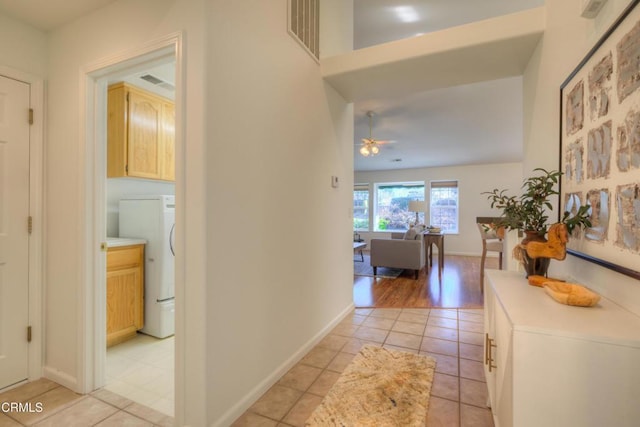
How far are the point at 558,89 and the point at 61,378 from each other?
11.4 feet

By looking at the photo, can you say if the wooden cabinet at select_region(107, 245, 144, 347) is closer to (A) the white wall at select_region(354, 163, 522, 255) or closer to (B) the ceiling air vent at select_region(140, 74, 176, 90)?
(B) the ceiling air vent at select_region(140, 74, 176, 90)

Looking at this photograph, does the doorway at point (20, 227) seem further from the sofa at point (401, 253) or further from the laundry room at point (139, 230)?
the sofa at point (401, 253)

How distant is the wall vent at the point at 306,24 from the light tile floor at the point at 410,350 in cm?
239

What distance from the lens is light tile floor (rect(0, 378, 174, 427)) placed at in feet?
5.14

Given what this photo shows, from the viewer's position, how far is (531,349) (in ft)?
2.90

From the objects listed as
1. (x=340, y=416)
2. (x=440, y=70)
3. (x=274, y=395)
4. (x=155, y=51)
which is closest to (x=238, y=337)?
(x=274, y=395)

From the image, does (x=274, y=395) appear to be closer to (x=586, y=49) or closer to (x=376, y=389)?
(x=376, y=389)

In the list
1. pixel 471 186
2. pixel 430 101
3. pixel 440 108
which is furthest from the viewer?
pixel 471 186

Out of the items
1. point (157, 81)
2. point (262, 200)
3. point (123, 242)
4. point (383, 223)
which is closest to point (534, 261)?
point (262, 200)

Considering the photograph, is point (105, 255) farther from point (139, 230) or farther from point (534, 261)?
point (534, 261)

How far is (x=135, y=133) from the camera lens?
266cm

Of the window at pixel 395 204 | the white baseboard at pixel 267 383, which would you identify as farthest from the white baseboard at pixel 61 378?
the window at pixel 395 204

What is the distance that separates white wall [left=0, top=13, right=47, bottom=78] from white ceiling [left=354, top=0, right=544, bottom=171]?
2.55m

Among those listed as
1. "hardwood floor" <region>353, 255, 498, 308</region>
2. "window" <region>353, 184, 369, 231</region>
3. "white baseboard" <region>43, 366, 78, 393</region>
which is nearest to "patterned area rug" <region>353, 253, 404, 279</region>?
"hardwood floor" <region>353, 255, 498, 308</region>
